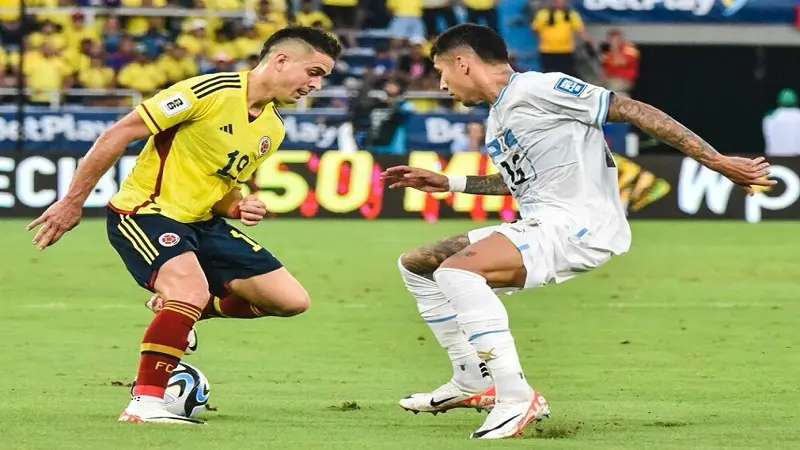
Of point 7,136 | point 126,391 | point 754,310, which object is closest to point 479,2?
point 7,136

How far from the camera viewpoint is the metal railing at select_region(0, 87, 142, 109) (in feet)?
86.0

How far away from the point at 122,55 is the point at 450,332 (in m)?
20.2

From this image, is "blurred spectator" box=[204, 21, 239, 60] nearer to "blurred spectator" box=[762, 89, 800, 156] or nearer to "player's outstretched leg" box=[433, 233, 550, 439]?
"blurred spectator" box=[762, 89, 800, 156]

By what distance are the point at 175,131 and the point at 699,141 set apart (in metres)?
2.56

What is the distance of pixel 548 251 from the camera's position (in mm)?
7504

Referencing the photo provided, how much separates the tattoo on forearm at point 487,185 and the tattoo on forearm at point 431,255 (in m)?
0.48

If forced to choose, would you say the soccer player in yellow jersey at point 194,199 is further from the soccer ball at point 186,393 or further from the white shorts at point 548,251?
the white shorts at point 548,251

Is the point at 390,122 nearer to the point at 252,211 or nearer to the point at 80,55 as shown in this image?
the point at 80,55

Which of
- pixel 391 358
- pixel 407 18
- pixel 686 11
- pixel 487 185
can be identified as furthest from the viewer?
pixel 686 11

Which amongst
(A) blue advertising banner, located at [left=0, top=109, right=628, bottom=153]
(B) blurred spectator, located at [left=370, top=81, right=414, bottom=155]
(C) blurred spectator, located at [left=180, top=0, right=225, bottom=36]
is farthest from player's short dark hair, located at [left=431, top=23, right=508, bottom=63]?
(C) blurred spectator, located at [left=180, top=0, right=225, bottom=36]

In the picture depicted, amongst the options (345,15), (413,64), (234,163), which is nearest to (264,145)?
(234,163)

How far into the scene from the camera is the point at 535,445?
695 centimetres

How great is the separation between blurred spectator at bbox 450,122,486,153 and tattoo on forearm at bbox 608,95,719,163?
17701 mm

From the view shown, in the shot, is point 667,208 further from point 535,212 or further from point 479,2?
point 535,212
